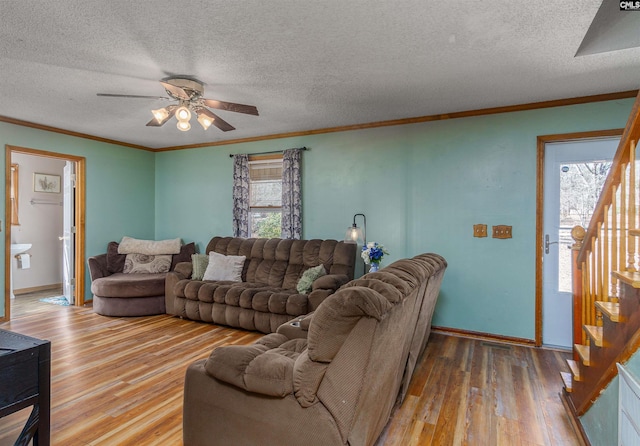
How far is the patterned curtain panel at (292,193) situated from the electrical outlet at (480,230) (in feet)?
7.36

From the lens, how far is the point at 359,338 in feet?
4.84

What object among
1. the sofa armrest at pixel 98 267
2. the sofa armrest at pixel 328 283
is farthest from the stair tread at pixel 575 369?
the sofa armrest at pixel 98 267

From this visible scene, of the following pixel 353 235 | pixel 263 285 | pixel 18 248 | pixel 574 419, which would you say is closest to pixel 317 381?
pixel 574 419

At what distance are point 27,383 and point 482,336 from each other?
12.8 ft

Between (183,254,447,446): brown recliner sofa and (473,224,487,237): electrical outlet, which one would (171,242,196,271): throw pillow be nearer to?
(183,254,447,446): brown recliner sofa

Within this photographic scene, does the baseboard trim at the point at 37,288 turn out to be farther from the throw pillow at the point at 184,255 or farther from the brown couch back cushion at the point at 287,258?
the brown couch back cushion at the point at 287,258

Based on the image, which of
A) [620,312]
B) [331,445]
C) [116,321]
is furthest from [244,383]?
[116,321]

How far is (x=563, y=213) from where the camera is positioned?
3549 mm

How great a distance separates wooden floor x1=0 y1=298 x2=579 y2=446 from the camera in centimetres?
208

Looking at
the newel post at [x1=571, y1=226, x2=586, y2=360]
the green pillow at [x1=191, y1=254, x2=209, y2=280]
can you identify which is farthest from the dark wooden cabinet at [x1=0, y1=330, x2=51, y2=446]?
the newel post at [x1=571, y1=226, x2=586, y2=360]

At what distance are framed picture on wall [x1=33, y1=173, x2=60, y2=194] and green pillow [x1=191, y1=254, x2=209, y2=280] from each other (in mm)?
3664

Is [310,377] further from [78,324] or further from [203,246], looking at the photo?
[203,246]

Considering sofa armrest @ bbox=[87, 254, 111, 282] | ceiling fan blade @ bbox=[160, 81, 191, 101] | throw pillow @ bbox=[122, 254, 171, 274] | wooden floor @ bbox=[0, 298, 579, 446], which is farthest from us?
throw pillow @ bbox=[122, 254, 171, 274]

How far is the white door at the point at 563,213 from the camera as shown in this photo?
3441 mm
